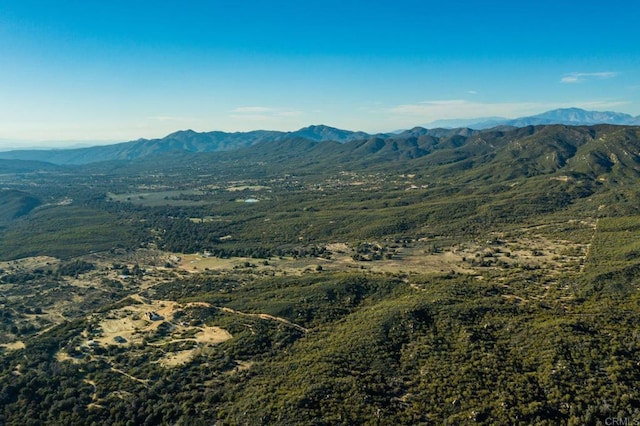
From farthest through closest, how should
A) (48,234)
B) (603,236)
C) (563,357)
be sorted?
(48,234) → (603,236) → (563,357)

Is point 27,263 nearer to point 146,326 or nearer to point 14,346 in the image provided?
point 14,346

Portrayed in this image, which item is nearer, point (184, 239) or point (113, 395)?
point (113, 395)

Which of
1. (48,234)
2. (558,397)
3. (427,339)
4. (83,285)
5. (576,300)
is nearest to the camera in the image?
(558,397)

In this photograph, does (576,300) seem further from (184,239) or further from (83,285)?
(184,239)

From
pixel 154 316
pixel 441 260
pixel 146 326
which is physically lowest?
pixel 146 326

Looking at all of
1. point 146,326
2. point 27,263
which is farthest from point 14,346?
point 27,263

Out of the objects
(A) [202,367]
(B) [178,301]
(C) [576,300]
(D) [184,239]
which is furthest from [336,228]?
(A) [202,367]

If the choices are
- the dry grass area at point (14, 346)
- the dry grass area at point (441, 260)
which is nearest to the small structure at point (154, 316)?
the dry grass area at point (14, 346)

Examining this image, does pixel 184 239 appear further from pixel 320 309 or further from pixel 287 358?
pixel 287 358

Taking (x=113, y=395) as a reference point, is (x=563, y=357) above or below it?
above

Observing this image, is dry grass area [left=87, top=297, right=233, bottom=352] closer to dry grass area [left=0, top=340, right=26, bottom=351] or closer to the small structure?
the small structure
